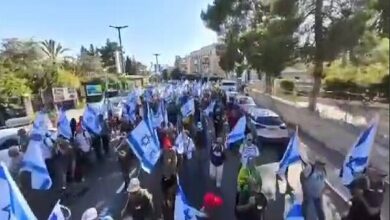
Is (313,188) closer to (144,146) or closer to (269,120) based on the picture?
(144,146)

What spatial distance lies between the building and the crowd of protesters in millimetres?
57523

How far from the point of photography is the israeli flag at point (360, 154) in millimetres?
2740

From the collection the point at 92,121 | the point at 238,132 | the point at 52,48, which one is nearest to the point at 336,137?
the point at 238,132

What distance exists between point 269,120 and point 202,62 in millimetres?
83786

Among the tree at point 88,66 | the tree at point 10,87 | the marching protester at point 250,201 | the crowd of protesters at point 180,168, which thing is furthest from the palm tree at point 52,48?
the marching protester at point 250,201

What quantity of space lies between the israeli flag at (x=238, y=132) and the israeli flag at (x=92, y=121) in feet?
12.8

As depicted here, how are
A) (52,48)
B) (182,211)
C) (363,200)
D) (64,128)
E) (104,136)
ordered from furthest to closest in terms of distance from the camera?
(52,48) < (104,136) < (64,128) < (182,211) < (363,200)

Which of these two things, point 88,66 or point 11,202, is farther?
point 88,66

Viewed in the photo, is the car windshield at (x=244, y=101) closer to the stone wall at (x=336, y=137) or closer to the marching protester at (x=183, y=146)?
the stone wall at (x=336, y=137)

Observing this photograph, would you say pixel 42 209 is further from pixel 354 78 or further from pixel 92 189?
pixel 354 78

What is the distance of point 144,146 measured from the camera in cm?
868

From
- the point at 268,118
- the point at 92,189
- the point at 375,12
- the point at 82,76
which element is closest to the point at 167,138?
the point at 92,189

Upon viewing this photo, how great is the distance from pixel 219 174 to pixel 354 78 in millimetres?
7317

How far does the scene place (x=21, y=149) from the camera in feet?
36.1
